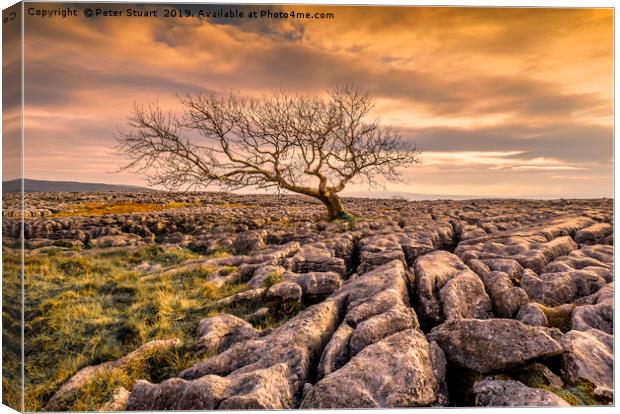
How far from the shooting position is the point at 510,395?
5.44 meters

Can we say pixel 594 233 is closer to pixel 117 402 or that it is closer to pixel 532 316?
pixel 532 316

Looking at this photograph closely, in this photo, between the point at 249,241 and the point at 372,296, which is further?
the point at 249,241

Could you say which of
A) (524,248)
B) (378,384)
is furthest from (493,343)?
(524,248)

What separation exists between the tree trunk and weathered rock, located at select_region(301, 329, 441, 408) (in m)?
4.63

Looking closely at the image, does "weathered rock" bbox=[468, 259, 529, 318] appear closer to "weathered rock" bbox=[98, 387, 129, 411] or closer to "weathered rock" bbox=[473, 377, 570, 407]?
"weathered rock" bbox=[473, 377, 570, 407]

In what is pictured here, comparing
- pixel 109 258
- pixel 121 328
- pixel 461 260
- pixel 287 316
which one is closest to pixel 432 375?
pixel 287 316

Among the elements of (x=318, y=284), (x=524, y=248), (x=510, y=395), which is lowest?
(x=510, y=395)

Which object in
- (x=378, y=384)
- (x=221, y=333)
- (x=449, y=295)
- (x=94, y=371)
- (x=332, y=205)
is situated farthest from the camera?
(x=332, y=205)

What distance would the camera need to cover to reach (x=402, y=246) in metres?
9.38

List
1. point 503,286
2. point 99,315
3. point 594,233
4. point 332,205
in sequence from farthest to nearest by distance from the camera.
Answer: point 332,205 → point 594,233 → point 99,315 → point 503,286

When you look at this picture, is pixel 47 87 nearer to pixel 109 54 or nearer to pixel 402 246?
pixel 109 54

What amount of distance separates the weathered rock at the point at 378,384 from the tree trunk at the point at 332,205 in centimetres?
463

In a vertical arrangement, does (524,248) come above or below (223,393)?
above

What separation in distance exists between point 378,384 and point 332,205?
5104mm
